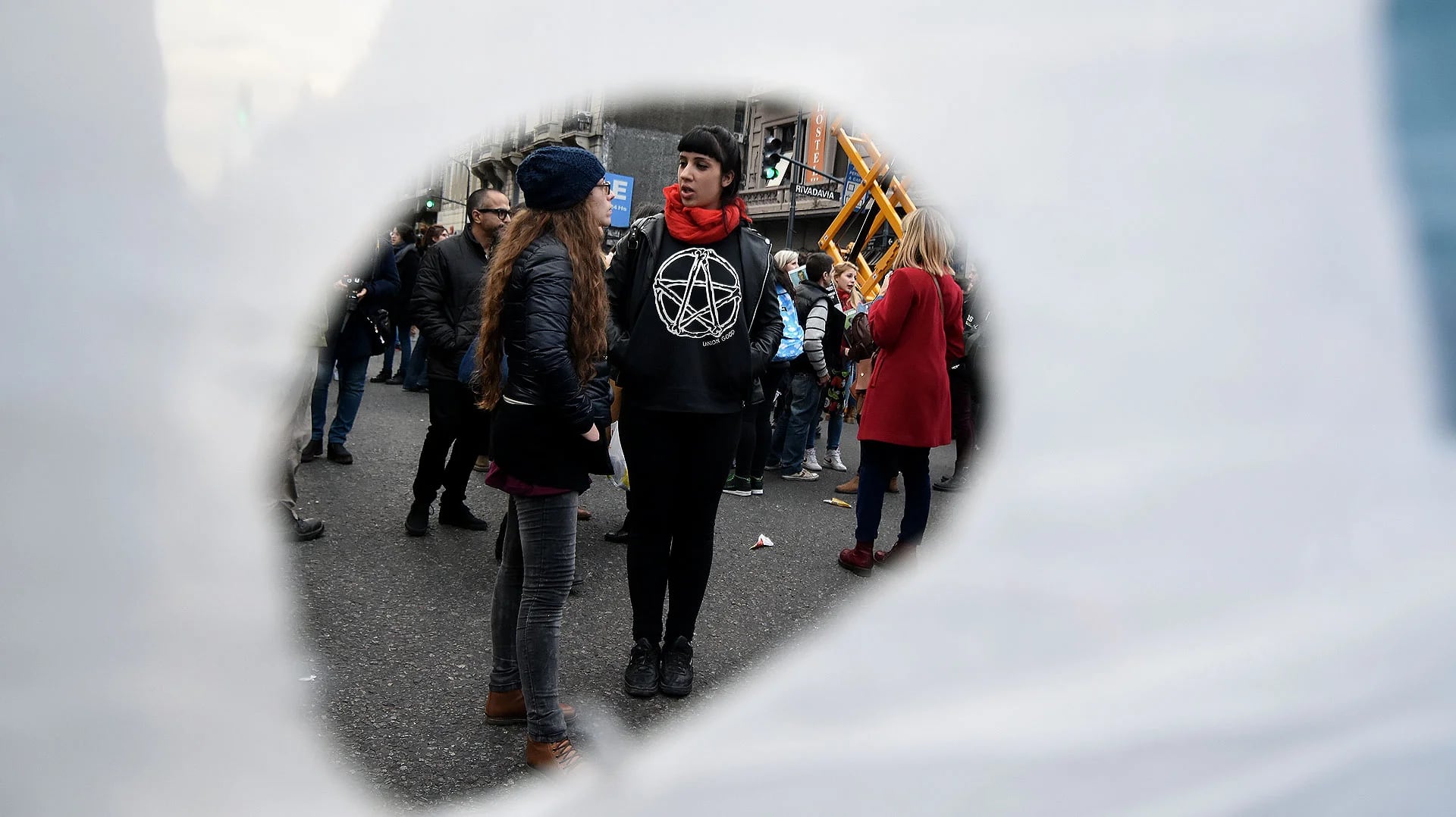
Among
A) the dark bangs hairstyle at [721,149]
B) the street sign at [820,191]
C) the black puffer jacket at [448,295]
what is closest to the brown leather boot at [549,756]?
the dark bangs hairstyle at [721,149]

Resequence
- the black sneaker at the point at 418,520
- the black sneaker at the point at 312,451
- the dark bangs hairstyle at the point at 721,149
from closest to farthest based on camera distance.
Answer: the dark bangs hairstyle at the point at 721,149 → the black sneaker at the point at 418,520 → the black sneaker at the point at 312,451

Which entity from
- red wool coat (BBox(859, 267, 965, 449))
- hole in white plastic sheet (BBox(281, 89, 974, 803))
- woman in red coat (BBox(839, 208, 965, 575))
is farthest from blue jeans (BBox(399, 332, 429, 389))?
red wool coat (BBox(859, 267, 965, 449))

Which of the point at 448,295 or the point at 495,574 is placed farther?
the point at 448,295

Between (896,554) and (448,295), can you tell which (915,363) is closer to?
(896,554)

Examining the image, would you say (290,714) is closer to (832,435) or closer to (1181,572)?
(1181,572)

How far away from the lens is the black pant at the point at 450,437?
3908mm

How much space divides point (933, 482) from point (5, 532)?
18.3 feet

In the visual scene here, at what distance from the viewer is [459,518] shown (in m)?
4.23

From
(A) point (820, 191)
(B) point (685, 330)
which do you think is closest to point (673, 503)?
(B) point (685, 330)

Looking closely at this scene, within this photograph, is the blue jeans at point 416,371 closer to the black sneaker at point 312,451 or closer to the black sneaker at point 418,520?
the black sneaker at point 312,451

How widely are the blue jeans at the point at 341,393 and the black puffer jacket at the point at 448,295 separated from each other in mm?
1212

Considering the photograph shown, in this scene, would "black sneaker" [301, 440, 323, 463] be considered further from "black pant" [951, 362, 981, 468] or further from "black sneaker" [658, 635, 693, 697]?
"black pant" [951, 362, 981, 468]

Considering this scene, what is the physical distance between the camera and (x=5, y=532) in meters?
1.10

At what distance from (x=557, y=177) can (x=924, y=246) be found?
1.67 m
